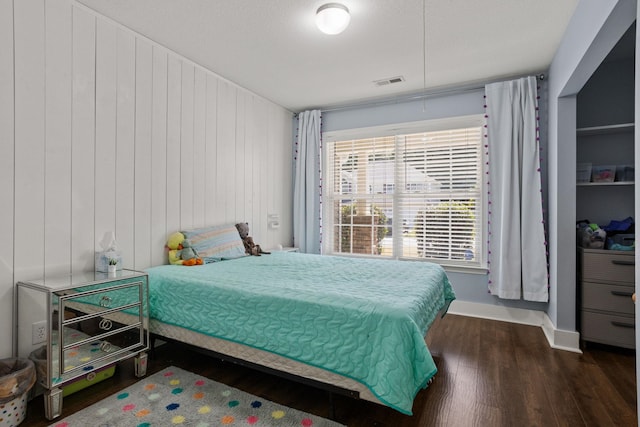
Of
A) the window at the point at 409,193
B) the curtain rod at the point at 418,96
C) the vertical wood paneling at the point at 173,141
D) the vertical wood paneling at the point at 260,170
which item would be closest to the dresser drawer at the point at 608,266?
the window at the point at 409,193


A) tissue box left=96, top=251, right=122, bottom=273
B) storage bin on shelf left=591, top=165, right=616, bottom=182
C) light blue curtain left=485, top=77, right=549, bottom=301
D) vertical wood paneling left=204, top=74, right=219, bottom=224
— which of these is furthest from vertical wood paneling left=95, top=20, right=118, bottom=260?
storage bin on shelf left=591, top=165, right=616, bottom=182

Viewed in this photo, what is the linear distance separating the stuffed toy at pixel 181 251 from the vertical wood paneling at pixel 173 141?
12 centimetres

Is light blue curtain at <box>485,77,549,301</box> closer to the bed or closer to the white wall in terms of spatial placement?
the bed

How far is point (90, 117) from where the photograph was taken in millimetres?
2307

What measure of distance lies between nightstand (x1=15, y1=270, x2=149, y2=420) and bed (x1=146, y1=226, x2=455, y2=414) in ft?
0.60

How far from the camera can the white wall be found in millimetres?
1930

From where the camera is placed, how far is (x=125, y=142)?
8.33ft

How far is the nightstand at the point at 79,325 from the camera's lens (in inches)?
70.2

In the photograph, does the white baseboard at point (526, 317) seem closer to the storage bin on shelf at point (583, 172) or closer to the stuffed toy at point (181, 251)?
the storage bin on shelf at point (583, 172)

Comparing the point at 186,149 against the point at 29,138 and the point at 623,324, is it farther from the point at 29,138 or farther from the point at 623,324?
the point at 623,324

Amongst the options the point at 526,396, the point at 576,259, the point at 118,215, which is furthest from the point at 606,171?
the point at 118,215

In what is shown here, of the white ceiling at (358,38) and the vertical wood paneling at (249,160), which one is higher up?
the white ceiling at (358,38)

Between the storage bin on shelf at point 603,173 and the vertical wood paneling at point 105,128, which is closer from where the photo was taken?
the vertical wood paneling at point 105,128

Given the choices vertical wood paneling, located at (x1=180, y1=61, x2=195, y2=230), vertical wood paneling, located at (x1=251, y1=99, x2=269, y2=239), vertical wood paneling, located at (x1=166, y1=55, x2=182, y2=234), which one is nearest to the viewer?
vertical wood paneling, located at (x1=166, y1=55, x2=182, y2=234)
